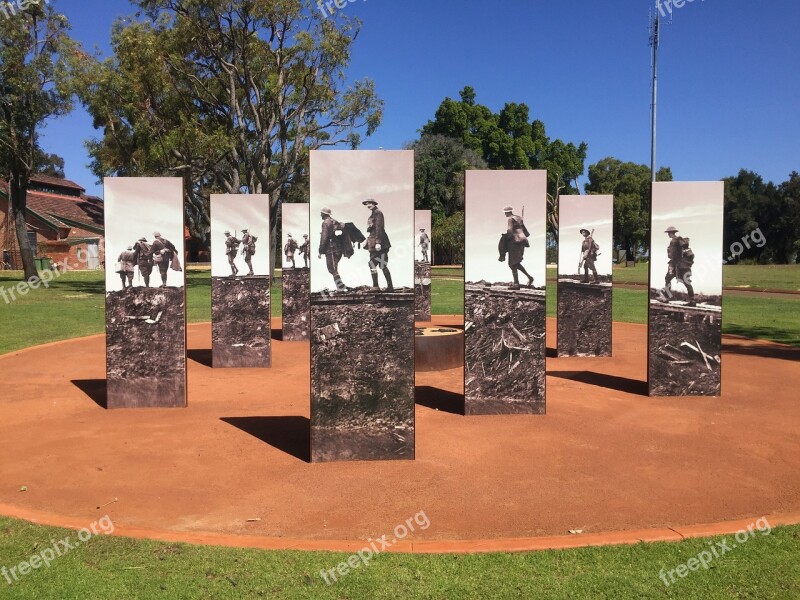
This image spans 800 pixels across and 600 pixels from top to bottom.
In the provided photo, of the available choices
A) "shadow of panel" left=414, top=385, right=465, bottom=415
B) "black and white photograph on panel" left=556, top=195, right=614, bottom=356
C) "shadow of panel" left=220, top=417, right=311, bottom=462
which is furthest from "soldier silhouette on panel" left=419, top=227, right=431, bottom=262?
"shadow of panel" left=220, top=417, right=311, bottom=462

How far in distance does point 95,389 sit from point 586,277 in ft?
30.2

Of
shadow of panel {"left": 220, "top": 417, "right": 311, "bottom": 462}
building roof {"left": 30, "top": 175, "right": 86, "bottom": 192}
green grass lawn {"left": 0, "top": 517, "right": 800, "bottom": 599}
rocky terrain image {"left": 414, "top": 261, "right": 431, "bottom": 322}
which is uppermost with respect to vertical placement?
building roof {"left": 30, "top": 175, "right": 86, "bottom": 192}

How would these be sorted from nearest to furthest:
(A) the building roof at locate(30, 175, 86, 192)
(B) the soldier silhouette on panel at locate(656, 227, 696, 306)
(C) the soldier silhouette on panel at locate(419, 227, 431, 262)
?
(B) the soldier silhouette on panel at locate(656, 227, 696, 306)
(C) the soldier silhouette on panel at locate(419, 227, 431, 262)
(A) the building roof at locate(30, 175, 86, 192)

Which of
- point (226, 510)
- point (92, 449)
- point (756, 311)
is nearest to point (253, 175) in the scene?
point (756, 311)

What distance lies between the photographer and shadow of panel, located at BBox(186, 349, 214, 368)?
13359 mm

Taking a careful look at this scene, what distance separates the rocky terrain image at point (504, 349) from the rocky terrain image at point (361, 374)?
2108 mm

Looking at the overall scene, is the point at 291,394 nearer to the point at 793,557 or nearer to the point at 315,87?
the point at 793,557

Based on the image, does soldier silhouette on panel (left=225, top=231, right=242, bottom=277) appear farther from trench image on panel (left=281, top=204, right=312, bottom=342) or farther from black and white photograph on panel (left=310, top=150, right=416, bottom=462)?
black and white photograph on panel (left=310, top=150, right=416, bottom=462)

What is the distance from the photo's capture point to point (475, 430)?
8375 mm

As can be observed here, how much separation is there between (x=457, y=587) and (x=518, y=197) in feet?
18.7

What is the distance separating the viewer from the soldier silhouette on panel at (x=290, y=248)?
15.8 metres

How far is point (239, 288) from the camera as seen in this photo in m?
13.0

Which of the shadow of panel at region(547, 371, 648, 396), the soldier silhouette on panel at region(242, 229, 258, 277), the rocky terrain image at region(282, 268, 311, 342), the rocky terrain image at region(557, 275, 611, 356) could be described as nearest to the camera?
the shadow of panel at region(547, 371, 648, 396)

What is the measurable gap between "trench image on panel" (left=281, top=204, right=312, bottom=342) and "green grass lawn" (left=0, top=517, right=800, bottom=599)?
10938 mm
